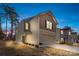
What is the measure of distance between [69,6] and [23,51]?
0.73 meters

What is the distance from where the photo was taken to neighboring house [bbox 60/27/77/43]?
2.60m

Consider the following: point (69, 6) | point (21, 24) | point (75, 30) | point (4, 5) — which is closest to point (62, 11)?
point (69, 6)

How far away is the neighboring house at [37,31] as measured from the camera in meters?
2.64

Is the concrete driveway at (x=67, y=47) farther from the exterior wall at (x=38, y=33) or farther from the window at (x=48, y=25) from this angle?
the window at (x=48, y=25)

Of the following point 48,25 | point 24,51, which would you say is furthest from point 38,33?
point 24,51

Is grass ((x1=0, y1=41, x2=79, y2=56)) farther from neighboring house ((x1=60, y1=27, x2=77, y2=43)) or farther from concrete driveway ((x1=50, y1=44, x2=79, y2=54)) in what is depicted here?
neighboring house ((x1=60, y1=27, x2=77, y2=43))

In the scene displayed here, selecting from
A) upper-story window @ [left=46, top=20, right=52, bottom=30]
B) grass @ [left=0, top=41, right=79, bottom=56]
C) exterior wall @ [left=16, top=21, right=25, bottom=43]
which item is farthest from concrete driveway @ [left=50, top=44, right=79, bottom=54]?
exterior wall @ [left=16, top=21, right=25, bottom=43]

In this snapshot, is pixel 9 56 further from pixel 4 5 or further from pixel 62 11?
pixel 62 11

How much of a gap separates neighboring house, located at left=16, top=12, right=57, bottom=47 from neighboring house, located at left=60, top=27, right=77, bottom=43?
9 centimetres

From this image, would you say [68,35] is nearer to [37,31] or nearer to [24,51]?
[37,31]

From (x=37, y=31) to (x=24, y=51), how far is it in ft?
0.90

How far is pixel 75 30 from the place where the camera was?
2602mm

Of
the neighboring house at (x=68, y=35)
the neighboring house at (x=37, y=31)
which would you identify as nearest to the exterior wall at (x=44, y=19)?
the neighboring house at (x=37, y=31)

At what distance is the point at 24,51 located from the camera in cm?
263
